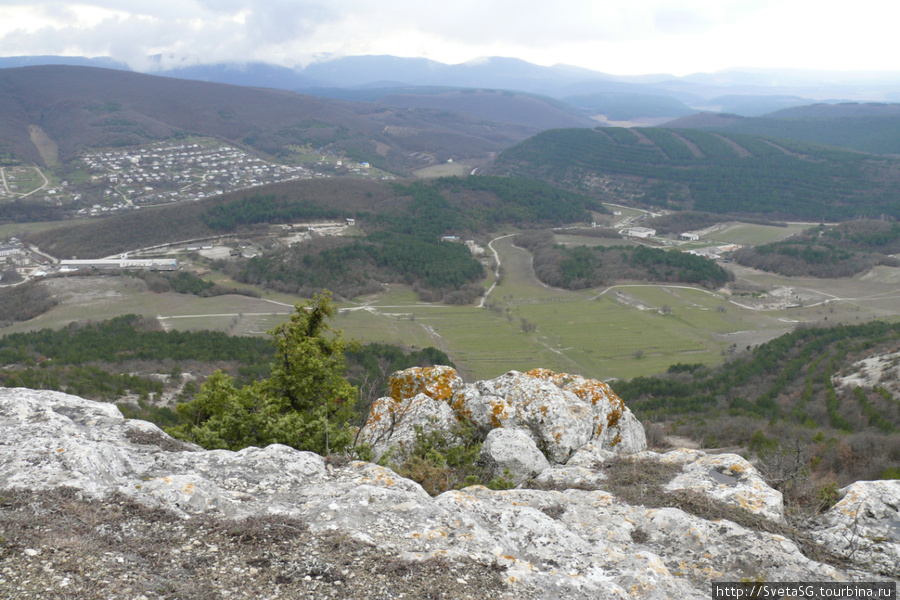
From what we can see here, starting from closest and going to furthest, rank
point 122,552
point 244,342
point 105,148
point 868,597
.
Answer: point 122,552, point 868,597, point 244,342, point 105,148

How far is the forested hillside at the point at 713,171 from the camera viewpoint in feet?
429

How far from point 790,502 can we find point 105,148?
196408mm

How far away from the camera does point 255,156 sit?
595ft

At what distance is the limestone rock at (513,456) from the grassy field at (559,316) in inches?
1274

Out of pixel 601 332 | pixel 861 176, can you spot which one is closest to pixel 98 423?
pixel 601 332

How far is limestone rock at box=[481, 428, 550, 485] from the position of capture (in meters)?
12.8

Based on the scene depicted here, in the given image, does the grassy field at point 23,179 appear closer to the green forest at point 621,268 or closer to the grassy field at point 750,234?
the green forest at point 621,268

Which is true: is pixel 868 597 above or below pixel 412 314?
above

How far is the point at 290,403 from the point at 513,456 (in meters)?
6.68

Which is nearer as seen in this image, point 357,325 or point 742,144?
point 357,325

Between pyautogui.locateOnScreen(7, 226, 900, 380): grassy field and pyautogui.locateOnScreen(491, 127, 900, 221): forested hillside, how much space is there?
60072mm

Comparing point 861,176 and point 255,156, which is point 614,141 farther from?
point 255,156

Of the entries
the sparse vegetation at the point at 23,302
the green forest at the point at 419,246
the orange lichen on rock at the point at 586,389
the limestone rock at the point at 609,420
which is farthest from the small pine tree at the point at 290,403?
the green forest at the point at 419,246

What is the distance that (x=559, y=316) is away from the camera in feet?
212
